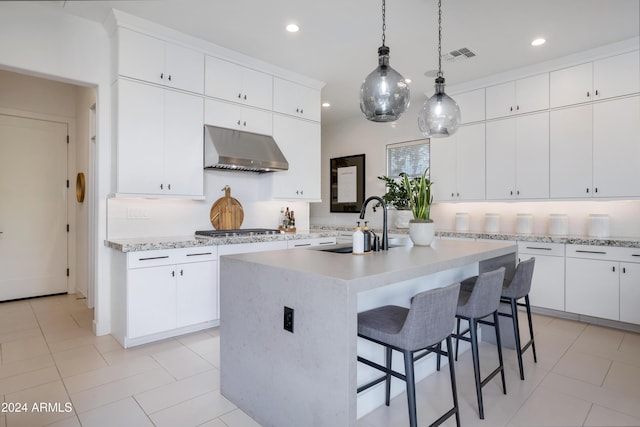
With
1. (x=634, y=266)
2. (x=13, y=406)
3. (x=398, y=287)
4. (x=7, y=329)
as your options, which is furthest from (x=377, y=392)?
(x=7, y=329)

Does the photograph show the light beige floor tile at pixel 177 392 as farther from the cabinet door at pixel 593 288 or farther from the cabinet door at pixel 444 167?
the cabinet door at pixel 444 167

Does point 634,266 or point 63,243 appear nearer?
point 634,266

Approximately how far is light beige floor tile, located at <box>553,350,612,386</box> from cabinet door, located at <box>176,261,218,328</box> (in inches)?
113

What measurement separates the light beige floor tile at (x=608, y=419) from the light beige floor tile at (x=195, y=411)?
2.00 m

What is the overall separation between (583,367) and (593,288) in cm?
127

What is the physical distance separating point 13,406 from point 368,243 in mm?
2323

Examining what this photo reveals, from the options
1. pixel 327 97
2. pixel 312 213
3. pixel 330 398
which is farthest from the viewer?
pixel 312 213

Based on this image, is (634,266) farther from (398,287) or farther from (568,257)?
(398,287)

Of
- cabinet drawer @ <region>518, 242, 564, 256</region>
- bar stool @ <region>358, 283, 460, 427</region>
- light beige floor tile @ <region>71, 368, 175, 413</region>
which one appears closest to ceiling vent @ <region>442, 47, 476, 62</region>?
cabinet drawer @ <region>518, 242, 564, 256</region>

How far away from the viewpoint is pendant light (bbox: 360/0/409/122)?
228cm

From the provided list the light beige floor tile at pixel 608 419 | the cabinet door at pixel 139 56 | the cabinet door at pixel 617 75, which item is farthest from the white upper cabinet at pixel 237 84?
the light beige floor tile at pixel 608 419

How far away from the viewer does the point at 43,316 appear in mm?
3809

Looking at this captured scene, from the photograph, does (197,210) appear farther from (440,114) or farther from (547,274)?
(547,274)

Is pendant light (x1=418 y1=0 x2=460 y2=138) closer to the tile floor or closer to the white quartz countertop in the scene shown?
the white quartz countertop
